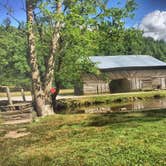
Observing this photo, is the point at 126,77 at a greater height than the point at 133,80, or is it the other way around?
the point at 126,77

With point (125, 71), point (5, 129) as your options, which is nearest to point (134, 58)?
point (125, 71)

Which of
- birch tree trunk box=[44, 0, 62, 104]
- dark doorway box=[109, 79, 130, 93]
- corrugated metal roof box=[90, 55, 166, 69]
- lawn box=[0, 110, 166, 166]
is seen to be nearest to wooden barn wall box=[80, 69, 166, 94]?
dark doorway box=[109, 79, 130, 93]

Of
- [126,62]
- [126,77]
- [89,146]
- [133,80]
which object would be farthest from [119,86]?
[89,146]

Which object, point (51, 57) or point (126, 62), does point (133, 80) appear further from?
point (51, 57)

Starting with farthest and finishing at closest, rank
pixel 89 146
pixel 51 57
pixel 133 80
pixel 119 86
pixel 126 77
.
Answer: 1. pixel 119 86
2. pixel 133 80
3. pixel 126 77
4. pixel 51 57
5. pixel 89 146

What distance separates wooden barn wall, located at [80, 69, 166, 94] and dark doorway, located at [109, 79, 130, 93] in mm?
647

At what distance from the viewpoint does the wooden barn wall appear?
4717 cm

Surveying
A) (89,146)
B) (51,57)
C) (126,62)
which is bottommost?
(89,146)

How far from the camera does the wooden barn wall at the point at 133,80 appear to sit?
47169 millimetres

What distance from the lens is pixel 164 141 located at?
8.98 meters

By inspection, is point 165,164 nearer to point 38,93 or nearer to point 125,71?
point 38,93

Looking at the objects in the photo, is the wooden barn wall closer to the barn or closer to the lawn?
the barn

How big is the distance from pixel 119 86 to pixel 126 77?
2.19 m

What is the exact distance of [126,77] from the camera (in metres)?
49.0
